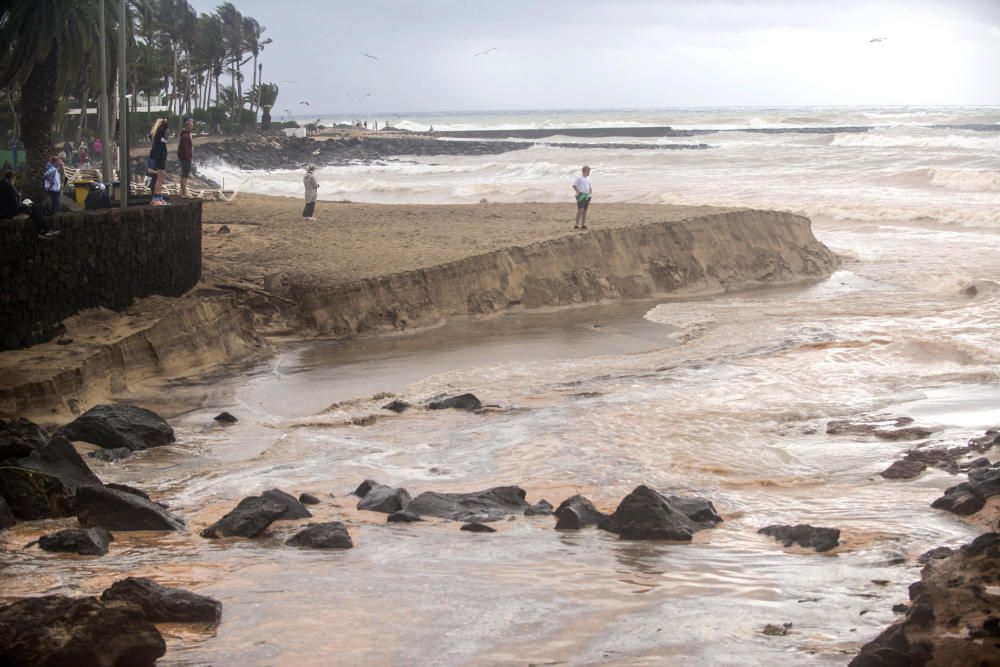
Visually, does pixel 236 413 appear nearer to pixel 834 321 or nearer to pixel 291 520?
pixel 291 520

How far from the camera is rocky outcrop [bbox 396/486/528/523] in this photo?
882cm

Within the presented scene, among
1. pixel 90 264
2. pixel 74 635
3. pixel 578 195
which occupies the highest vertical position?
pixel 578 195

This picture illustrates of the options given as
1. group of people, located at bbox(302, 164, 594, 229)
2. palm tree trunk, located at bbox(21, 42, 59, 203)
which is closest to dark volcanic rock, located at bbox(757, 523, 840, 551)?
group of people, located at bbox(302, 164, 594, 229)

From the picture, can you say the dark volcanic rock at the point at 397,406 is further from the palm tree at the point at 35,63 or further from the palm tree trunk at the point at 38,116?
the palm tree trunk at the point at 38,116

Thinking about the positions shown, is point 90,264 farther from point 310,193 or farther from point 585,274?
point 585,274

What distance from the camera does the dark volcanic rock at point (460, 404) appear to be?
513 inches

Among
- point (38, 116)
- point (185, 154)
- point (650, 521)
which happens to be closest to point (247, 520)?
point (650, 521)

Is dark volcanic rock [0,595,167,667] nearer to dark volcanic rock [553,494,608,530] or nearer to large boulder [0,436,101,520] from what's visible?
large boulder [0,436,101,520]

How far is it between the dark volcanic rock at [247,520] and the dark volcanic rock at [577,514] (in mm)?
2085

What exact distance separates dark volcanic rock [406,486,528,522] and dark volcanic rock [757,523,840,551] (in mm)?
2012

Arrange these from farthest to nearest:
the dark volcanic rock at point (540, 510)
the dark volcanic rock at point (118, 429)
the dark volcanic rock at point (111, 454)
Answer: the dark volcanic rock at point (118, 429), the dark volcanic rock at point (111, 454), the dark volcanic rock at point (540, 510)

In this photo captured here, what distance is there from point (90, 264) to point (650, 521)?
31.2ft

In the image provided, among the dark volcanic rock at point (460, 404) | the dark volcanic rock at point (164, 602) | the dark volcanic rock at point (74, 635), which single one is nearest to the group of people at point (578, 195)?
the dark volcanic rock at point (460, 404)

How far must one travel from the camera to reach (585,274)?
73.7 feet
